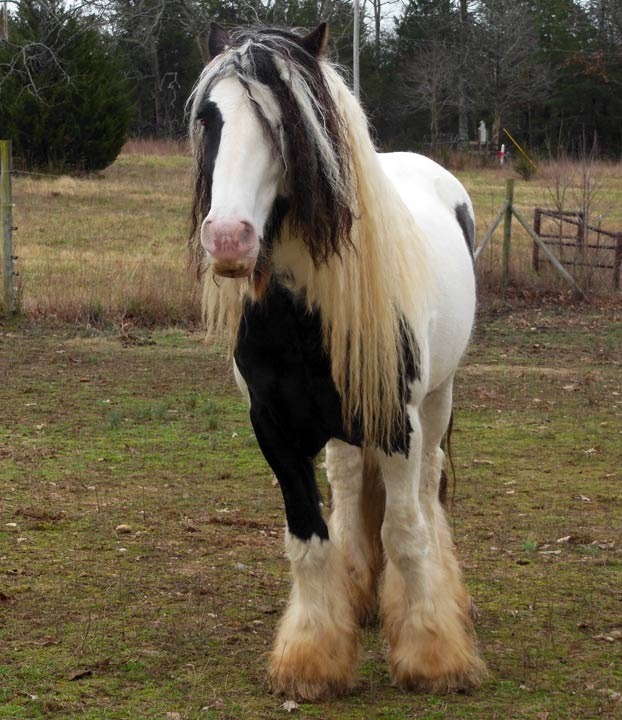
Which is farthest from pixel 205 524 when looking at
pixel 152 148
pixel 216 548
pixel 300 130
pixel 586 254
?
pixel 152 148

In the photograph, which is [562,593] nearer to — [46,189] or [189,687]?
[189,687]

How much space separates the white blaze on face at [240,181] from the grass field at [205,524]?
4.58ft

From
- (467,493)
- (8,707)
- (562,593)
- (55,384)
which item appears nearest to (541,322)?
(55,384)

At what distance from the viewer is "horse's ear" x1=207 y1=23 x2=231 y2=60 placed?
3.06m

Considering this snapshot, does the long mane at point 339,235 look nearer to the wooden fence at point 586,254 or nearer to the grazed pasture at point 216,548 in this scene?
the grazed pasture at point 216,548

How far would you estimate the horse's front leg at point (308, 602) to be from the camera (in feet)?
11.0

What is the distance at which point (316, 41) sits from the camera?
2.94 metres

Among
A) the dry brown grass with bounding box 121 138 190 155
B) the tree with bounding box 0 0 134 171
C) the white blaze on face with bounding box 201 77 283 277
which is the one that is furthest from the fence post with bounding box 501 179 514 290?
the dry brown grass with bounding box 121 138 190 155

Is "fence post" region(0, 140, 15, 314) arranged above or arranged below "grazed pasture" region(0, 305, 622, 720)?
above

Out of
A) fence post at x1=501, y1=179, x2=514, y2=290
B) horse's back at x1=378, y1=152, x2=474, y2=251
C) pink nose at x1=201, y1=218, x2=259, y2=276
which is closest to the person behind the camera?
pink nose at x1=201, y1=218, x2=259, y2=276

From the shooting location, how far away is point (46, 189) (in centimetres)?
2339

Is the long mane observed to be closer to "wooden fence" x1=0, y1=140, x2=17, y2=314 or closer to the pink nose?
the pink nose

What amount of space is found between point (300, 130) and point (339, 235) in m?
0.32

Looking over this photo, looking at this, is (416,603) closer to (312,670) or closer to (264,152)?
(312,670)
